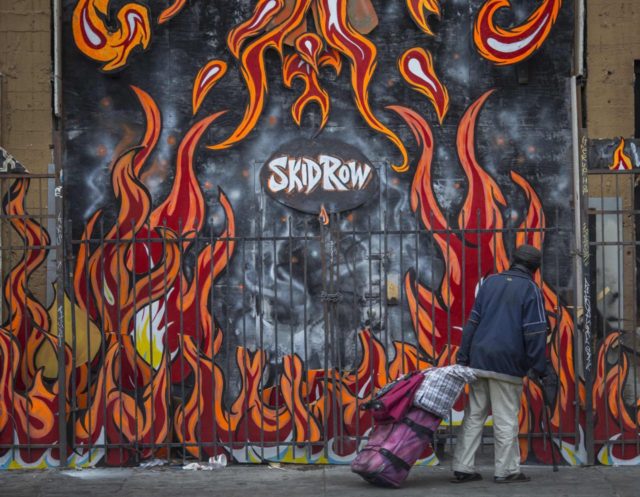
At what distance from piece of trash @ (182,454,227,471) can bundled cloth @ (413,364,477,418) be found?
1875 millimetres

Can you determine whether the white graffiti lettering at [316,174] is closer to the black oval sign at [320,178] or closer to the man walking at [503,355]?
the black oval sign at [320,178]

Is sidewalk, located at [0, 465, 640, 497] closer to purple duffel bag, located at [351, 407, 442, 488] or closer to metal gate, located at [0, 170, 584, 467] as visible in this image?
purple duffel bag, located at [351, 407, 442, 488]

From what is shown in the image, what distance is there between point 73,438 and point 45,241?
167 cm

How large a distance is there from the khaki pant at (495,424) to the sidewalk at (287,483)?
0.54 feet

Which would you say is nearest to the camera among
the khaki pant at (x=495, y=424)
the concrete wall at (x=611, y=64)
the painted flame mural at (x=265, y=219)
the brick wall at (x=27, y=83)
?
the khaki pant at (x=495, y=424)

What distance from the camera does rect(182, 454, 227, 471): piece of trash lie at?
27.3 ft

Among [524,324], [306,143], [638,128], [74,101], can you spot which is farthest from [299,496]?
[638,128]

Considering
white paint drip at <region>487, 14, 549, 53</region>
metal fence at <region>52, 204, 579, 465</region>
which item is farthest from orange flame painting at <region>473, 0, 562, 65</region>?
metal fence at <region>52, 204, 579, 465</region>

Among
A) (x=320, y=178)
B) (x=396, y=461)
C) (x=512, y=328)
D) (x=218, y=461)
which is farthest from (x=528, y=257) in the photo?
(x=218, y=461)

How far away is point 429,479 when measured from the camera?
25.8 ft

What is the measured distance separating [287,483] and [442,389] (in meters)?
1.43

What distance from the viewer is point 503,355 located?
24.4ft

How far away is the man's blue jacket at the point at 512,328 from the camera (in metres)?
7.41

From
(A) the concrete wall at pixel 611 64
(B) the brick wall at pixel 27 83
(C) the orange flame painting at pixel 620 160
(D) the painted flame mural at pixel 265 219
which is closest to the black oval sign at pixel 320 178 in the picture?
(D) the painted flame mural at pixel 265 219
